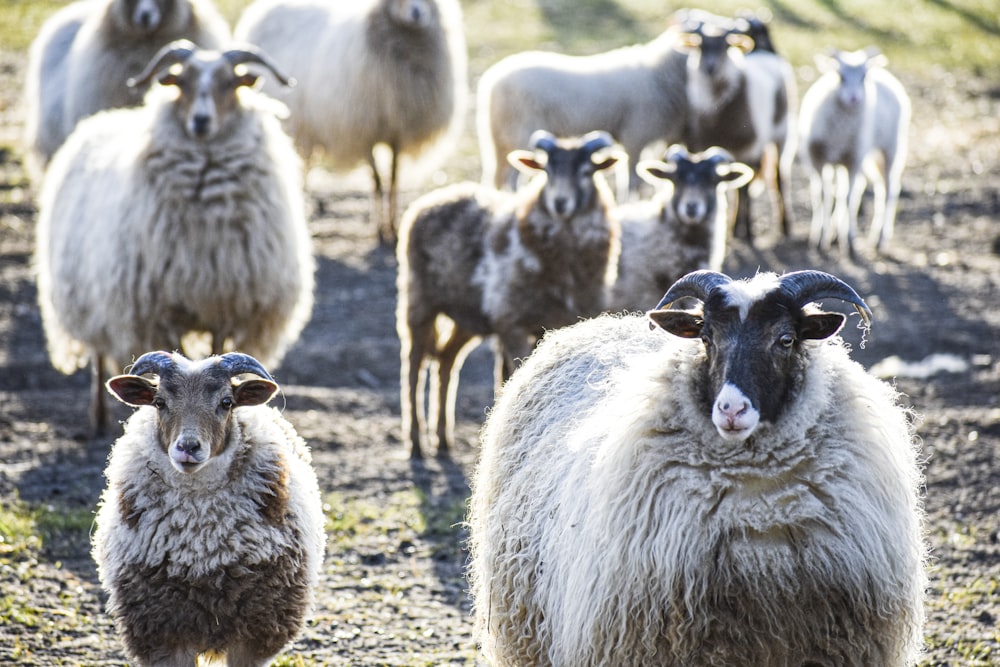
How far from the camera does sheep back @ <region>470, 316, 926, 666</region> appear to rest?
389 centimetres

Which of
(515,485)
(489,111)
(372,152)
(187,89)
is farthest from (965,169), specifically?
(515,485)

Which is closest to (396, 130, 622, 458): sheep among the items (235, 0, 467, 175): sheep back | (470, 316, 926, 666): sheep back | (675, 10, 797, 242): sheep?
(470, 316, 926, 666): sheep back

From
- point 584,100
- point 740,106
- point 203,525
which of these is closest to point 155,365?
point 203,525

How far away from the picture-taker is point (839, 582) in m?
3.89

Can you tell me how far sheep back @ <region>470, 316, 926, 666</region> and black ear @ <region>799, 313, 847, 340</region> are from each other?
83mm

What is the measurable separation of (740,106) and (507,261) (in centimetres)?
677

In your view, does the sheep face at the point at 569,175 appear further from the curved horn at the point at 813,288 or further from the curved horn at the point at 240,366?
the curved horn at the point at 813,288

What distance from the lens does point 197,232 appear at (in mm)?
7797

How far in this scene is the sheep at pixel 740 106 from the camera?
13633mm

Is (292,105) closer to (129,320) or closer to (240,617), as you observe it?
(129,320)

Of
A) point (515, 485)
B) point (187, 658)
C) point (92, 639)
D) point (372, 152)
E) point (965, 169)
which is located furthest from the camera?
point (965, 169)

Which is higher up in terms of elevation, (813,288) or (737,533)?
(813,288)

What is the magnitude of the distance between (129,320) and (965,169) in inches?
521

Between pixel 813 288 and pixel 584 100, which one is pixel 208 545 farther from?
pixel 584 100
